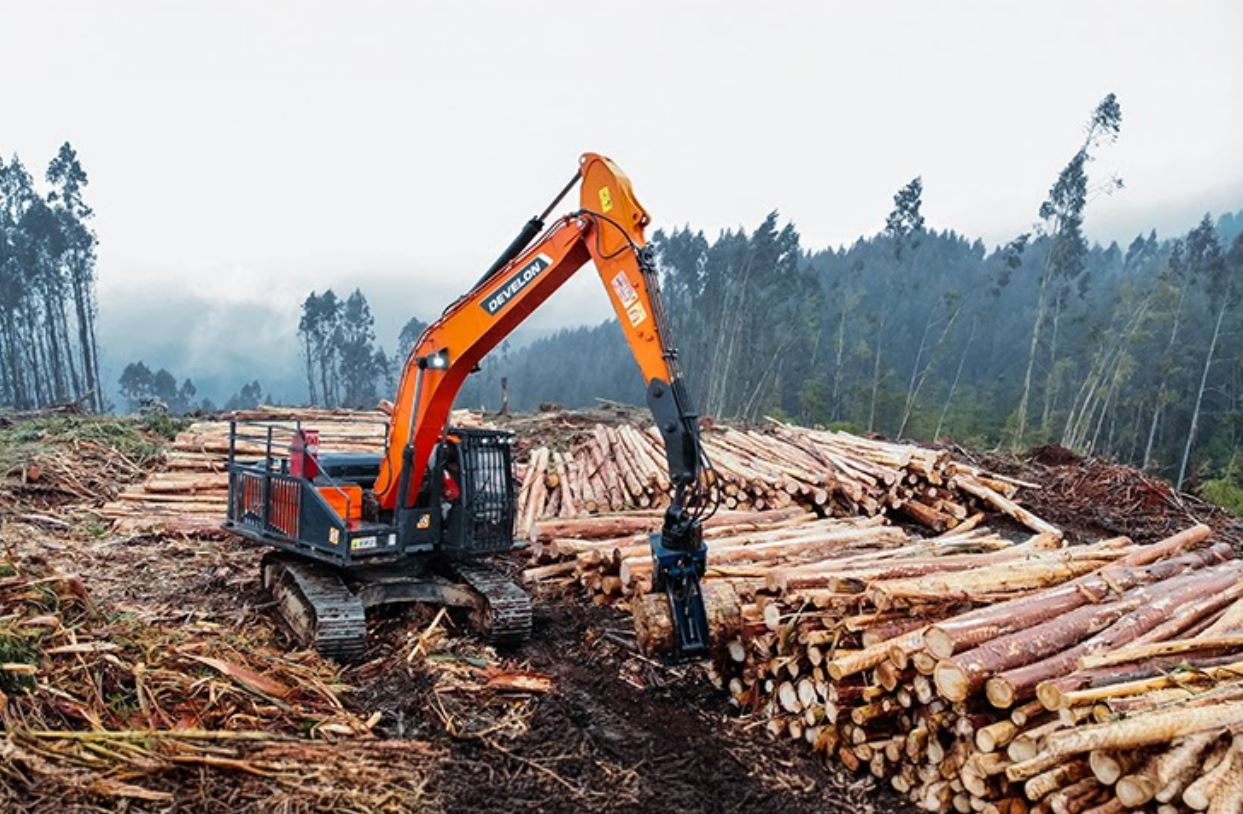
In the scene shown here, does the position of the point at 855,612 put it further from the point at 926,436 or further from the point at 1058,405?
the point at 1058,405

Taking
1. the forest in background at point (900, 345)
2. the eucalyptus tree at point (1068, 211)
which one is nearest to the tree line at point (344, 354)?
the forest in background at point (900, 345)

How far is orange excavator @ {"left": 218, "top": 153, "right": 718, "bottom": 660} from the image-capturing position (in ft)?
21.6

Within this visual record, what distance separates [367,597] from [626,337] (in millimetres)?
3794

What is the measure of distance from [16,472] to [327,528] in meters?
10.5

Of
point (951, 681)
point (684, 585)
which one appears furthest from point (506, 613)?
point (951, 681)

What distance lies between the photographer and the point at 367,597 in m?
7.69

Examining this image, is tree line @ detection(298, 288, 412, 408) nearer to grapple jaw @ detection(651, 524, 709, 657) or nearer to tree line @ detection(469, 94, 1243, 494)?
tree line @ detection(469, 94, 1243, 494)

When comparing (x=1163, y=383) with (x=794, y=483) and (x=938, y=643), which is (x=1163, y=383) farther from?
(x=938, y=643)

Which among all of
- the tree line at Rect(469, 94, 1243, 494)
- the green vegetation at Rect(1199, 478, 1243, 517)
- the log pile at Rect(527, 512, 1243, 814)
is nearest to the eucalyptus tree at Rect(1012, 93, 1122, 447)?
the tree line at Rect(469, 94, 1243, 494)

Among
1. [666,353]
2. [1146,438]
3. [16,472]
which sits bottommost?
[1146,438]

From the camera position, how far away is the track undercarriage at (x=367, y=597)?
6.99 m

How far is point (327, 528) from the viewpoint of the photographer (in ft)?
25.0

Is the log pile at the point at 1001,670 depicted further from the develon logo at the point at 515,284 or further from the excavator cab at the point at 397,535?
the develon logo at the point at 515,284

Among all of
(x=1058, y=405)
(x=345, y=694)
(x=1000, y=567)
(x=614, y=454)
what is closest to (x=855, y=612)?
(x=1000, y=567)
